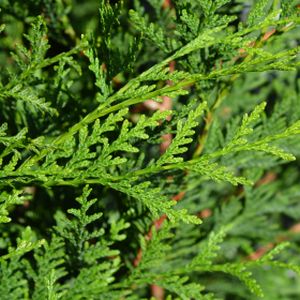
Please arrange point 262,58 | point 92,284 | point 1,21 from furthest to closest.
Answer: point 1,21 < point 92,284 < point 262,58

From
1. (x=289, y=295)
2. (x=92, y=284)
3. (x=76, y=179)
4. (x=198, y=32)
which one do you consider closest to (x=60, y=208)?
(x=92, y=284)

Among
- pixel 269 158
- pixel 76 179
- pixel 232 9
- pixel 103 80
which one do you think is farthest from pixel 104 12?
pixel 269 158

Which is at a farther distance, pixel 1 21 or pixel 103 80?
pixel 1 21

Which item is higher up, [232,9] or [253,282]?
[232,9]

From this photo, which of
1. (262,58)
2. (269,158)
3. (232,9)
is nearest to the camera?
(262,58)

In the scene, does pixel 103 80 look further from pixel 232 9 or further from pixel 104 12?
pixel 232 9

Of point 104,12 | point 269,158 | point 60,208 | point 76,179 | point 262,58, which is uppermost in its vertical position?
point 104,12
